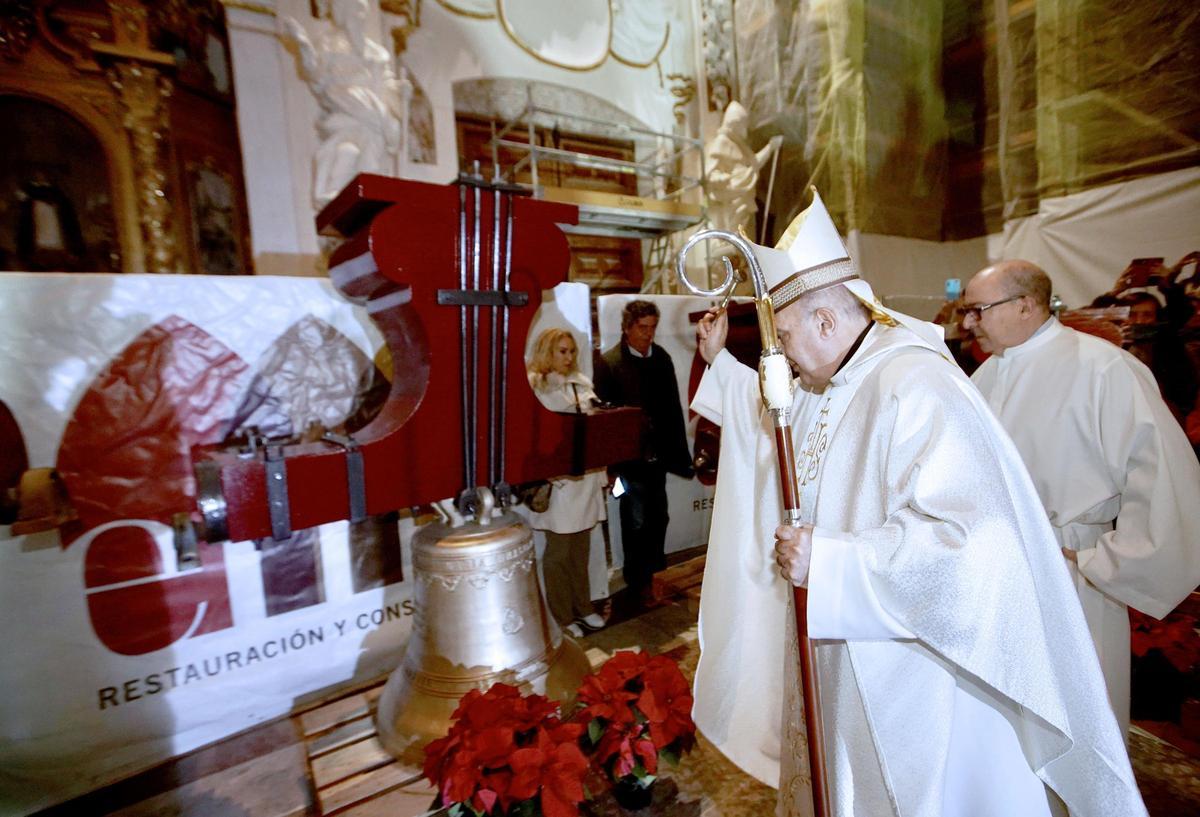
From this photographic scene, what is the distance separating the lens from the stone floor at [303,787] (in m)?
1.95

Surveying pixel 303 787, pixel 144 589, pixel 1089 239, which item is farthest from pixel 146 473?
pixel 1089 239

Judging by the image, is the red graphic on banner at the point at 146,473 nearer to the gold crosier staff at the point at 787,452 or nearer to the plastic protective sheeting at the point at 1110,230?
the gold crosier staff at the point at 787,452

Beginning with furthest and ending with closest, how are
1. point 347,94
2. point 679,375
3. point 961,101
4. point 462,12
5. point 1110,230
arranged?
point 961,101, point 462,12, point 1110,230, point 347,94, point 679,375

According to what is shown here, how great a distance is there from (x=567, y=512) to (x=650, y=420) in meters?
0.84

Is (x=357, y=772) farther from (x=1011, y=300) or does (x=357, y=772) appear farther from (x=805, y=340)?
(x=1011, y=300)

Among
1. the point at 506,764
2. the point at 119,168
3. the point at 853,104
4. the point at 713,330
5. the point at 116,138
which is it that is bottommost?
the point at 506,764

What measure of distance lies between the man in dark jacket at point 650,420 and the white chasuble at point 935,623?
2.06 metres

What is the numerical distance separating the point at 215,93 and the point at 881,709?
6.67 meters

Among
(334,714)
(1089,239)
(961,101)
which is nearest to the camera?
(334,714)

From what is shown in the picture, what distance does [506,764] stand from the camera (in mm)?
1533

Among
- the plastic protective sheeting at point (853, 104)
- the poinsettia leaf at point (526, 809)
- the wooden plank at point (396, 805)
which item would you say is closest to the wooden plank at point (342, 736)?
the wooden plank at point (396, 805)

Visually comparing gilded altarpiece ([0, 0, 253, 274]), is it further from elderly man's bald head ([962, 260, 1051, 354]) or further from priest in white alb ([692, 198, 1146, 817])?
elderly man's bald head ([962, 260, 1051, 354])

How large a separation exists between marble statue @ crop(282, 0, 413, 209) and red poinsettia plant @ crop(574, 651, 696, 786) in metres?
4.74

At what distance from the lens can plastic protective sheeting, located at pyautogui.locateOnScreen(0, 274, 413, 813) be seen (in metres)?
2.24
